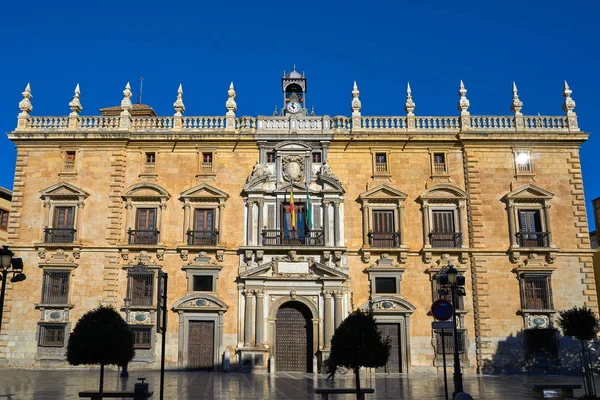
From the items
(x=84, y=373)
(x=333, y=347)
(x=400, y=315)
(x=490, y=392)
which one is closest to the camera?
(x=333, y=347)

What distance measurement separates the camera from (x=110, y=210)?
93.5 ft

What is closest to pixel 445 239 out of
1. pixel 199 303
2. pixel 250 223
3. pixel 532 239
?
pixel 532 239

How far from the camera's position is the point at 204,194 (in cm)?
2875

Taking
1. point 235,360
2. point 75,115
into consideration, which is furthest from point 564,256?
point 75,115

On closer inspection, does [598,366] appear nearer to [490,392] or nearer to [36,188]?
[490,392]

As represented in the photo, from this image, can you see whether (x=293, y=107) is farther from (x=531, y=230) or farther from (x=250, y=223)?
(x=531, y=230)

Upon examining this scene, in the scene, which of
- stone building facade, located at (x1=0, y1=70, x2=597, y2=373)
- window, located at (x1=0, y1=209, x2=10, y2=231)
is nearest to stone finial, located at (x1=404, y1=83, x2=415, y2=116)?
stone building facade, located at (x1=0, y1=70, x2=597, y2=373)

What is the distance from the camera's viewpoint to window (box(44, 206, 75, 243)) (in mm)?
28141

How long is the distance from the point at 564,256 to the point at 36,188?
84.7ft

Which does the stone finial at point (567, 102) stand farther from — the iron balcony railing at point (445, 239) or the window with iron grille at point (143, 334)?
the window with iron grille at point (143, 334)

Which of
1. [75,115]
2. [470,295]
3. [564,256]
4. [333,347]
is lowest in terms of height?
[333,347]

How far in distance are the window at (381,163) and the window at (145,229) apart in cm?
1120

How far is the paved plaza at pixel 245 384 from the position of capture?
56.7 feet

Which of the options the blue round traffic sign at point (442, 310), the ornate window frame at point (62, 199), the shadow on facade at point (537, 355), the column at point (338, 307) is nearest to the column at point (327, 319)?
the column at point (338, 307)
